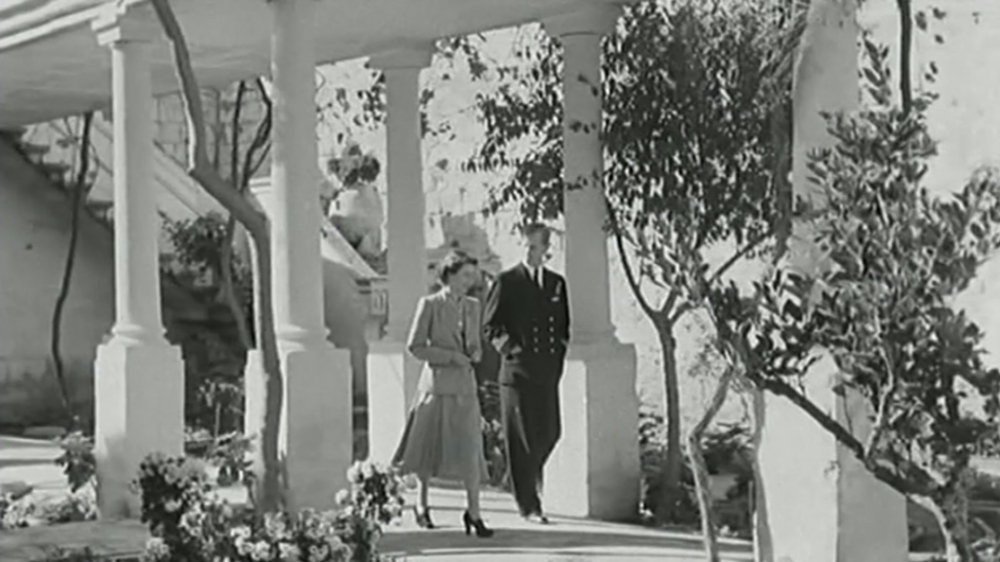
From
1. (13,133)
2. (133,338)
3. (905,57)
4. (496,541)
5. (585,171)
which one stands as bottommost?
(496,541)

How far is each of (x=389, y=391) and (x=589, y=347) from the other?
211 centimetres

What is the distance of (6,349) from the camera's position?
60.1 feet

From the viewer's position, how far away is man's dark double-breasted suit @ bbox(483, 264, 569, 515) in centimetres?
1033

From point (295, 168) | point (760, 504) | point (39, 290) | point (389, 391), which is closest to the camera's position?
point (760, 504)

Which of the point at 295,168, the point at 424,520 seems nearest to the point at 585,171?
the point at 295,168

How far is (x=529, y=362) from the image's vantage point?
1037 cm

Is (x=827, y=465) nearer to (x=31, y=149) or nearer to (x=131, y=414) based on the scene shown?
(x=131, y=414)

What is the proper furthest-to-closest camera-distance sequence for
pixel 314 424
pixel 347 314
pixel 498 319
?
pixel 347 314 → pixel 498 319 → pixel 314 424

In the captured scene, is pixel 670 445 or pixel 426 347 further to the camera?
pixel 670 445

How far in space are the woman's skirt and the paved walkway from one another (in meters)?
0.39

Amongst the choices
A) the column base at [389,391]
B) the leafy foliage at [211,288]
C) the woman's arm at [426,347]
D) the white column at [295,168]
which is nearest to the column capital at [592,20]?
the white column at [295,168]

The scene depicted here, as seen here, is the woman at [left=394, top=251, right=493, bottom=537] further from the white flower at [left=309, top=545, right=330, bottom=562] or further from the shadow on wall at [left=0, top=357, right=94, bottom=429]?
the shadow on wall at [left=0, top=357, right=94, bottom=429]


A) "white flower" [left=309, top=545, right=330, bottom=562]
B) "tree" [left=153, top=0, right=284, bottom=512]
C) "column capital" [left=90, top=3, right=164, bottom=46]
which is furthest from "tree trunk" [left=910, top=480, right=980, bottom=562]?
"column capital" [left=90, top=3, right=164, bottom=46]

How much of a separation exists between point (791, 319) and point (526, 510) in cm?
549
